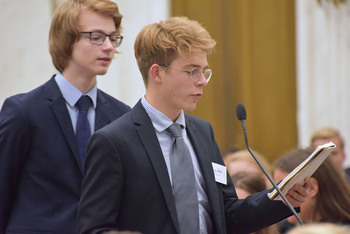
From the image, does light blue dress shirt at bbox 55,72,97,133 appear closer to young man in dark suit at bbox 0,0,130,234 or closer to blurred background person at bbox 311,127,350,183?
young man in dark suit at bbox 0,0,130,234

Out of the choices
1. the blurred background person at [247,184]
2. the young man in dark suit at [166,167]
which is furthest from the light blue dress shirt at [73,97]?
the blurred background person at [247,184]

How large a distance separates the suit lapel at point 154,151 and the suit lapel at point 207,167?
0.19 metres

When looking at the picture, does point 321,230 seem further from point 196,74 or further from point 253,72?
point 253,72

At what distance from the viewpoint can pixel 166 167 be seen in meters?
2.68

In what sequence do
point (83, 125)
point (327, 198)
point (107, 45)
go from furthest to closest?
point (327, 198), point (107, 45), point (83, 125)

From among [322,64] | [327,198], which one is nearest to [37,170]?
[327,198]

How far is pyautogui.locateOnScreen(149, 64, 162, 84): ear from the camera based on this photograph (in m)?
2.78

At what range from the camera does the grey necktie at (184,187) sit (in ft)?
8.68

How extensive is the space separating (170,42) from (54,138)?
753 mm

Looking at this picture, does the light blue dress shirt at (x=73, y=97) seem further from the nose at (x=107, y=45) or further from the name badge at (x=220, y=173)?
the name badge at (x=220, y=173)

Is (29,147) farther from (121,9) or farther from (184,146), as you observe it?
(121,9)

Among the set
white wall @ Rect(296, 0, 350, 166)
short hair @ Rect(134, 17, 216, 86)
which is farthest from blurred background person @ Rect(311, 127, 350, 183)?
short hair @ Rect(134, 17, 216, 86)

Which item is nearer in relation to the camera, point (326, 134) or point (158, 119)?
point (158, 119)

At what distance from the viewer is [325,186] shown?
375cm
